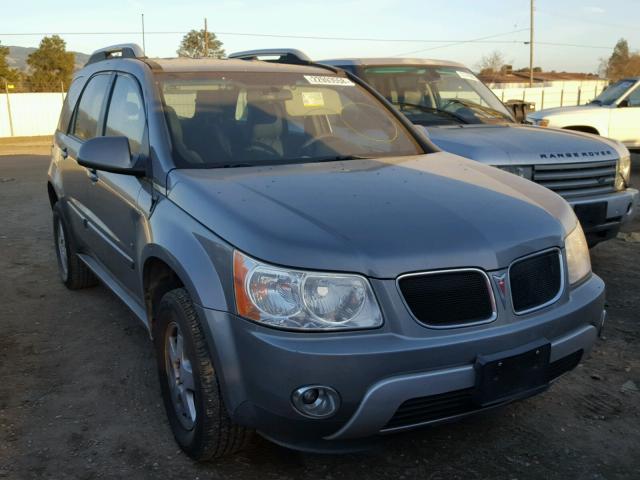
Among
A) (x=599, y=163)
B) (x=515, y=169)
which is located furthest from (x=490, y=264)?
(x=599, y=163)

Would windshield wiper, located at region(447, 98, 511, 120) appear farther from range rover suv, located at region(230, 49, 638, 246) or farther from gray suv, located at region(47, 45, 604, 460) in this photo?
gray suv, located at region(47, 45, 604, 460)

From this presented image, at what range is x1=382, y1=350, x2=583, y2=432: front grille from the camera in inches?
95.1

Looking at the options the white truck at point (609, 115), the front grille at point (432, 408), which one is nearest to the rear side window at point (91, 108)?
the front grille at point (432, 408)

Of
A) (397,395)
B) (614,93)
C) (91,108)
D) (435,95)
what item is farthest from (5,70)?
(397,395)

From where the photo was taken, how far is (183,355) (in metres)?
2.90

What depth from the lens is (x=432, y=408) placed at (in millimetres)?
2469

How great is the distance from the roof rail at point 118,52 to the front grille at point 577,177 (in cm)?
315

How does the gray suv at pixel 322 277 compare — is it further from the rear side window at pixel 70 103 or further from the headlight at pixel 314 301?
the rear side window at pixel 70 103

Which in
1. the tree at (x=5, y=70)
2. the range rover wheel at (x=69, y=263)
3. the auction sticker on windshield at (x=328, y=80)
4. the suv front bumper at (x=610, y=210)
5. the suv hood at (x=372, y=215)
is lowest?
the range rover wheel at (x=69, y=263)

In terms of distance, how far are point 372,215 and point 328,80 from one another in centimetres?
182

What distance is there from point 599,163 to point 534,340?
348cm

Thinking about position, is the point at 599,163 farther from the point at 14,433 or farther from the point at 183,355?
the point at 14,433

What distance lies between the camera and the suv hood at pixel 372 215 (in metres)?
2.41

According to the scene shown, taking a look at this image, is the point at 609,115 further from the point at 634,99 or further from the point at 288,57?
the point at 288,57
